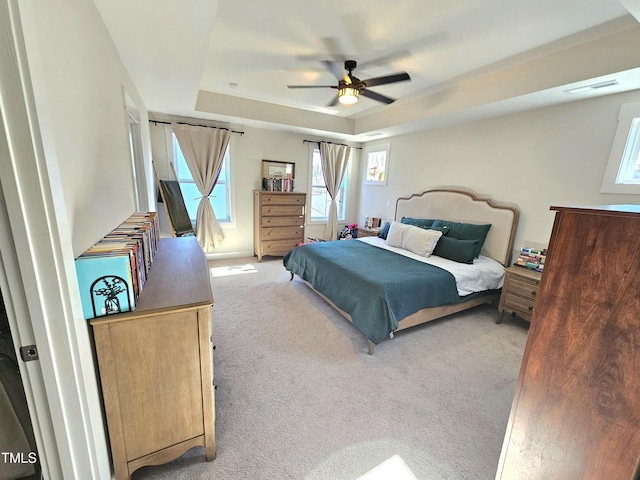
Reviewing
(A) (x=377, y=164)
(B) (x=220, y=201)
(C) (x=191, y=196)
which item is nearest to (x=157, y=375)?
(C) (x=191, y=196)

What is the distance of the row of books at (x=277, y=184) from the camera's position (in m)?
4.61

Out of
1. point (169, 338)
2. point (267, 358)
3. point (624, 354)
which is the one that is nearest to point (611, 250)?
point (624, 354)

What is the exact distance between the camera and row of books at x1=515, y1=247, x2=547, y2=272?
9.00ft

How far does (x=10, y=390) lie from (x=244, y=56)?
9.25ft

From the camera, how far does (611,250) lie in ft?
2.74

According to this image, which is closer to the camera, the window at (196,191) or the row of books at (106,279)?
the row of books at (106,279)

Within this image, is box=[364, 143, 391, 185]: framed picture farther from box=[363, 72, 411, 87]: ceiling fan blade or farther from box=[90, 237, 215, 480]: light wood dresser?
box=[90, 237, 215, 480]: light wood dresser

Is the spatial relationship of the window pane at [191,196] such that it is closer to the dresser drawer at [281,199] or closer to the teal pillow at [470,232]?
the dresser drawer at [281,199]

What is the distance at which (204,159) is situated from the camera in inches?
162

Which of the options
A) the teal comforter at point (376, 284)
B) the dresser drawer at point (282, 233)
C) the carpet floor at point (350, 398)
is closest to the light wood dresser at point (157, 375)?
the carpet floor at point (350, 398)

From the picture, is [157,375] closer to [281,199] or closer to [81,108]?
[81,108]

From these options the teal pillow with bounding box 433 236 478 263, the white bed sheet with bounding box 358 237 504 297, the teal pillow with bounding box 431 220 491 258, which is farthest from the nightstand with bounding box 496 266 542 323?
the teal pillow with bounding box 431 220 491 258

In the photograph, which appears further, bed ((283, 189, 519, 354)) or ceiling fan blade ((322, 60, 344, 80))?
ceiling fan blade ((322, 60, 344, 80))

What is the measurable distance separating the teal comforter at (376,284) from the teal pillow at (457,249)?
0.52 m
